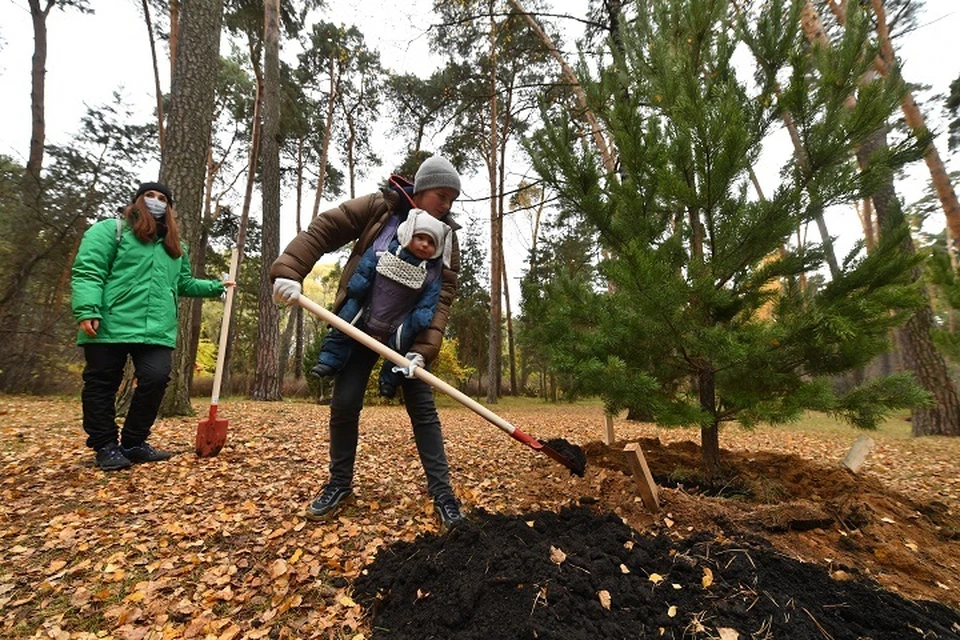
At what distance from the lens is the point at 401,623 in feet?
4.52

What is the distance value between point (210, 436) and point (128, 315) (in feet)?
3.07

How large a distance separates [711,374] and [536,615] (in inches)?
70.8

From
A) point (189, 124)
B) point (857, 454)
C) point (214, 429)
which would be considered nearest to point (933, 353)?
point (857, 454)

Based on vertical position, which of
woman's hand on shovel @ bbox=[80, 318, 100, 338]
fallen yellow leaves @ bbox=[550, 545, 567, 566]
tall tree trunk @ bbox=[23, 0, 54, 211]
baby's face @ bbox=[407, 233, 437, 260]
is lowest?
fallen yellow leaves @ bbox=[550, 545, 567, 566]

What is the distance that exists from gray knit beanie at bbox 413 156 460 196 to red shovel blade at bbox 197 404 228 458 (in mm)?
2090

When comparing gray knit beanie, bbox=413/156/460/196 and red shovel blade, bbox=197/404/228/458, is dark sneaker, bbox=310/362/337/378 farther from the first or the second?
red shovel blade, bbox=197/404/228/458

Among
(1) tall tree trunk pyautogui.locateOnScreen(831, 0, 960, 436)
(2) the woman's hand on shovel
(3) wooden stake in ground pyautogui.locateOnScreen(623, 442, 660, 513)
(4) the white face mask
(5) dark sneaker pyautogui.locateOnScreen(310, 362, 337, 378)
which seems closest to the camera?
(3) wooden stake in ground pyautogui.locateOnScreen(623, 442, 660, 513)

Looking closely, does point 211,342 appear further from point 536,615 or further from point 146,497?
point 536,615

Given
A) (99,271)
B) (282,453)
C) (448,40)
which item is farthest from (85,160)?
(282,453)

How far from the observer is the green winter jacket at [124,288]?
97.8 inches

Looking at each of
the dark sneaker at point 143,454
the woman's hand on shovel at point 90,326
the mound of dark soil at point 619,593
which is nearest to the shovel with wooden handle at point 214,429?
the dark sneaker at point 143,454

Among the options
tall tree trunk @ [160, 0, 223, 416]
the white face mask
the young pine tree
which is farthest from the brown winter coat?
tall tree trunk @ [160, 0, 223, 416]

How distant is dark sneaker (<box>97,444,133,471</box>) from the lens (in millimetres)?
2607

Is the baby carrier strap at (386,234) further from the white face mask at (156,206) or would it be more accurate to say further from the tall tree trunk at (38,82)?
the tall tree trunk at (38,82)
